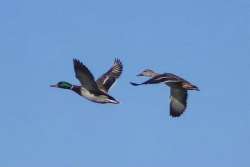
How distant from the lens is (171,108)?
1748 inches

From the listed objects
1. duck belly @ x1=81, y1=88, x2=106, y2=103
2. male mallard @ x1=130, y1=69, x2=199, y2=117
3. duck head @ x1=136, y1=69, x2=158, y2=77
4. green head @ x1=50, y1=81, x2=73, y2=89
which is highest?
duck head @ x1=136, y1=69, x2=158, y2=77

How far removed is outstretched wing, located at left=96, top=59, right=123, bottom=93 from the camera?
131 ft

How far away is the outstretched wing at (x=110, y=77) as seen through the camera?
3978cm

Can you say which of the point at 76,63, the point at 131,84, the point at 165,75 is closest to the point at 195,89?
the point at 165,75

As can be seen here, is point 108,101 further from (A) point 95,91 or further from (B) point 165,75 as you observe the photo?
(B) point 165,75

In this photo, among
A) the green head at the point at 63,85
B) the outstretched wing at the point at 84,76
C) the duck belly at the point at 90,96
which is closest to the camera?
the outstretched wing at the point at 84,76

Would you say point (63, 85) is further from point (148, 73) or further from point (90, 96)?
point (148, 73)

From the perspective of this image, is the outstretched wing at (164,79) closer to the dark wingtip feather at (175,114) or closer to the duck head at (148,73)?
the dark wingtip feather at (175,114)

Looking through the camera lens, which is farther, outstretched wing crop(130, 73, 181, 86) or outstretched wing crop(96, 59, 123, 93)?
outstretched wing crop(130, 73, 181, 86)

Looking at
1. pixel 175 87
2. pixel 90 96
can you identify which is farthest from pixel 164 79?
pixel 90 96

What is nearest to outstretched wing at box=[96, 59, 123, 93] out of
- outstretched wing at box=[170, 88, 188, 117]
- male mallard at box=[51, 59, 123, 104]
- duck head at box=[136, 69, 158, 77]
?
male mallard at box=[51, 59, 123, 104]

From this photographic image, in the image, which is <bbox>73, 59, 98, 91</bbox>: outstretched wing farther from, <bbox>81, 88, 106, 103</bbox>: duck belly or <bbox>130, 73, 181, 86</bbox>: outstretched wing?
<bbox>130, 73, 181, 86</bbox>: outstretched wing

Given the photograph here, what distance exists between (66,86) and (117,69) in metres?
4.08

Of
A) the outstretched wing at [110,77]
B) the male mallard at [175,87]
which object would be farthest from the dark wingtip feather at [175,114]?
the outstretched wing at [110,77]
